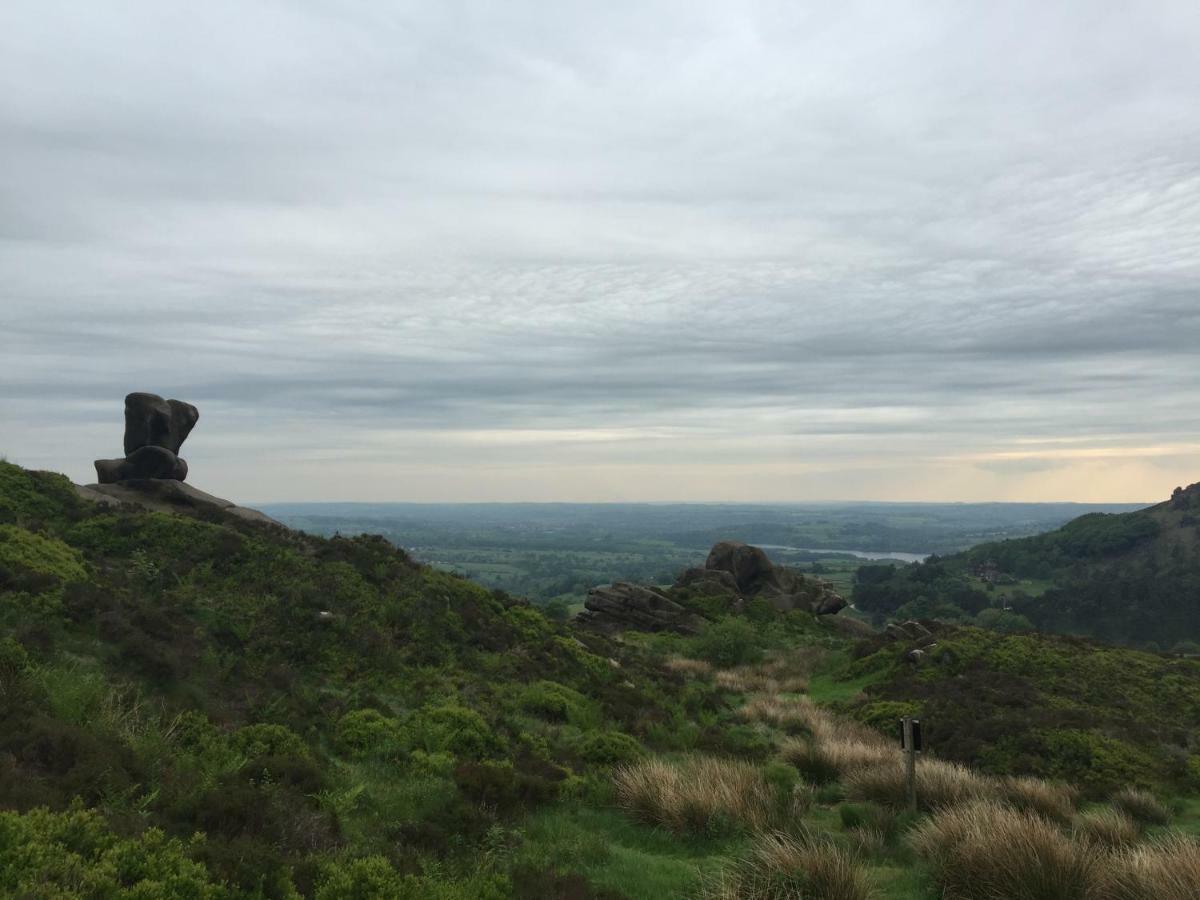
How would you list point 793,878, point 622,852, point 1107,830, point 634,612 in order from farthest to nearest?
point 634,612 → point 1107,830 → point 622,852 → point 793,878

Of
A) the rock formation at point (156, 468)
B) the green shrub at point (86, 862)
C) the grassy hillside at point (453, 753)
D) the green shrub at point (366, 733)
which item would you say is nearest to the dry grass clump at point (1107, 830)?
→ the grassy hillside at point (453, 753)

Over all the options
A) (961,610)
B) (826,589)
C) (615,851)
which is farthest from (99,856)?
(961,610)

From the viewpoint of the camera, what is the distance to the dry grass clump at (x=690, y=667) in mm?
32656

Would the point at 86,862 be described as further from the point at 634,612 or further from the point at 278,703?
the point at 634,612

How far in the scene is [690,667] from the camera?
34062 millimetres

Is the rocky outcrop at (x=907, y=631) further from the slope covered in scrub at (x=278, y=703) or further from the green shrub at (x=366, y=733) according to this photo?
the green shrub at (x=366, y=733)

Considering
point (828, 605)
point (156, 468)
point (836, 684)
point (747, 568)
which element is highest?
point (156, 468)

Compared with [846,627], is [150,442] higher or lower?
higher

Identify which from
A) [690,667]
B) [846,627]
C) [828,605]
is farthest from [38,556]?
[828,605]

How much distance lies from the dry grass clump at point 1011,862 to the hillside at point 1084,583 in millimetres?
93079

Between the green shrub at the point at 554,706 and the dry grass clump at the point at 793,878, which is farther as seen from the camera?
the green shrub at the point at 554,706

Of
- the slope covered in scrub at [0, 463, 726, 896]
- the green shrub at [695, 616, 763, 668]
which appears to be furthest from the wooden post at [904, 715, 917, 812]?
the green shrub at [695, 616, 763, 668]

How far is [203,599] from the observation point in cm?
2039

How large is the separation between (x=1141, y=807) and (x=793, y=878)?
34.1ft
